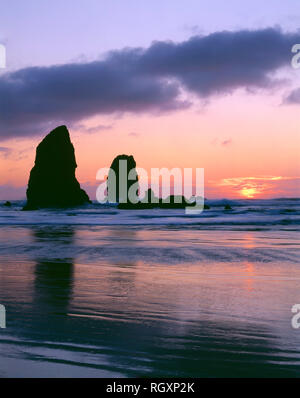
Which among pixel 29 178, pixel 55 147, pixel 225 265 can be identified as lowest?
pixel 225 265

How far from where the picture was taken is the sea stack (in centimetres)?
8056

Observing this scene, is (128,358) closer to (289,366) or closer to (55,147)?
(289,366)

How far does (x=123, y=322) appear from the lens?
4.09 metres

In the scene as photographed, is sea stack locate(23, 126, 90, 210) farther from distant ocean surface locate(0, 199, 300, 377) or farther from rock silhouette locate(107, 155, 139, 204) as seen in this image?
distant ocean surface locate(0, 199, 300, 377)

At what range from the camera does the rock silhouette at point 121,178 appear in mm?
99562

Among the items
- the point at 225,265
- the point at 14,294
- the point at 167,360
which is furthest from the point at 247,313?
the point at 225,265

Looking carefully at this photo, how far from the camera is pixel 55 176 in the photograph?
82.6m

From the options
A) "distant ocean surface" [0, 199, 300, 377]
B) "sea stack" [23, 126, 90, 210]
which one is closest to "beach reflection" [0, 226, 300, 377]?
"distant ocean surface" [0, 199, 300, 377]

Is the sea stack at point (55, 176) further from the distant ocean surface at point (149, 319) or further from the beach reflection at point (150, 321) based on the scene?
the beach reflection at point (150, 321)

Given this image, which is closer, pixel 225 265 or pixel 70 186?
pixel 225 265

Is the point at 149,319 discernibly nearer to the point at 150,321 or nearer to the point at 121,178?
the point at 150,321

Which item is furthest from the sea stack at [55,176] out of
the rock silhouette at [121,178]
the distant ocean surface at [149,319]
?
the distant ocean surface at [149,319]
